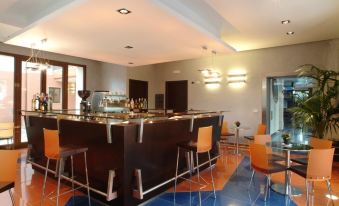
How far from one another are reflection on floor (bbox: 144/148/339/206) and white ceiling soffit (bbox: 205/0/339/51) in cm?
292

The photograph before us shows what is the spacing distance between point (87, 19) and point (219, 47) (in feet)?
8.86

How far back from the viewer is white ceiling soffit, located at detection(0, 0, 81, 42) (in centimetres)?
313

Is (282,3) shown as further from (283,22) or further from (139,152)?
(139,152)

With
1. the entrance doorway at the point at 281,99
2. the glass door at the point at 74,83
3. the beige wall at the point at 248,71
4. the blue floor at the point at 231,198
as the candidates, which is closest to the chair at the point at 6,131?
the glass door at the point at 74,83

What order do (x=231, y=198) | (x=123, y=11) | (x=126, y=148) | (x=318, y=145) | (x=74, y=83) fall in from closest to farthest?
(x=126, y=148), (x=123, y=11), (x=231, y=198), (x=318, y=145), (x=74, y=83)

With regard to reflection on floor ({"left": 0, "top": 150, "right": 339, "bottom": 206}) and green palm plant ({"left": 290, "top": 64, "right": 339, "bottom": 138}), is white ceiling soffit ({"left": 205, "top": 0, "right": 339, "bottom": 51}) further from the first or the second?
reflection on floor ({"left": 0, "top": 150, "right": 339, "bottom": 206})

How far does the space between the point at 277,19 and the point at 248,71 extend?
9.17ft

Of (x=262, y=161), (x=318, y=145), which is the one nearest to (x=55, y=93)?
(x=262, y=161)

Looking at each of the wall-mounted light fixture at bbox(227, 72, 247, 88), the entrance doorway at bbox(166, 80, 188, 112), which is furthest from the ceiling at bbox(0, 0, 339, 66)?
the entrance doorway at bbox(166, 80, 188, 112)

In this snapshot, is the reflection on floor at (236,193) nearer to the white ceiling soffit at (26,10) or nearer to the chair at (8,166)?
the chair at (8,166)

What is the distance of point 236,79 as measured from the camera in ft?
22.5

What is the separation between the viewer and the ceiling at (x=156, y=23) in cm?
297

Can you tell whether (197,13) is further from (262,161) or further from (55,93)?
(55,93)

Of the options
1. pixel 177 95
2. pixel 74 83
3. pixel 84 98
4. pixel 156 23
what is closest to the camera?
pixel 156 23
